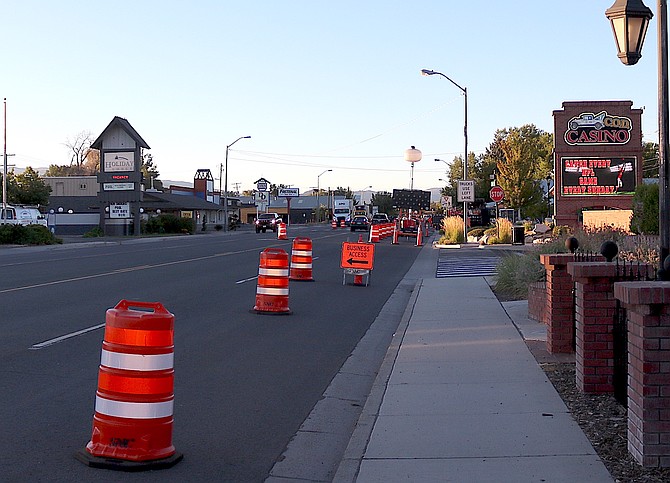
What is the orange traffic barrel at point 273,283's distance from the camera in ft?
47.9

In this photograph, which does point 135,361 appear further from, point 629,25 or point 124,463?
point 629,25

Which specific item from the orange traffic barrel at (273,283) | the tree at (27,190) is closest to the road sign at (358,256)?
the orange traffic barrel at (273,283)

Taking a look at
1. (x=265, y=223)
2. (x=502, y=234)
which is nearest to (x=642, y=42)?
(x=502, y=234)

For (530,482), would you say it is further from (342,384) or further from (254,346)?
(254,346)

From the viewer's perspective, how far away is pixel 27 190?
7200cm

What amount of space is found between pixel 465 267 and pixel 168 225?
45.9 metres

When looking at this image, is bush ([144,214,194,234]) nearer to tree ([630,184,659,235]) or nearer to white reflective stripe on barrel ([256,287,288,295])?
tree ([630,184,659,235])

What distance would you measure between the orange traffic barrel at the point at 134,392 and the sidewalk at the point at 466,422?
1381mm

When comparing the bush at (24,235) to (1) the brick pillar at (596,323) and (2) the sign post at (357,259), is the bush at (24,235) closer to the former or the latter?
(2) the sign post at (357,259)

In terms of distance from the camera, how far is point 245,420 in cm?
775

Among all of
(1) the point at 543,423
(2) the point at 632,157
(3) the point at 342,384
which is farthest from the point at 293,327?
(2) the point at 632,157

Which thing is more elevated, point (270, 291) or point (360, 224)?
point (360, 224)

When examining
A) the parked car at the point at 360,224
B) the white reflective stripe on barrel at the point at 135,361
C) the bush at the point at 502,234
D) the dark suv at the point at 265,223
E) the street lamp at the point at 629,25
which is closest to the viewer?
the white reflective stripe on barrel at the point at 135,361

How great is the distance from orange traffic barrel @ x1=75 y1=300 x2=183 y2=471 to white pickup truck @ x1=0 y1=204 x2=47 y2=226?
44589mm
